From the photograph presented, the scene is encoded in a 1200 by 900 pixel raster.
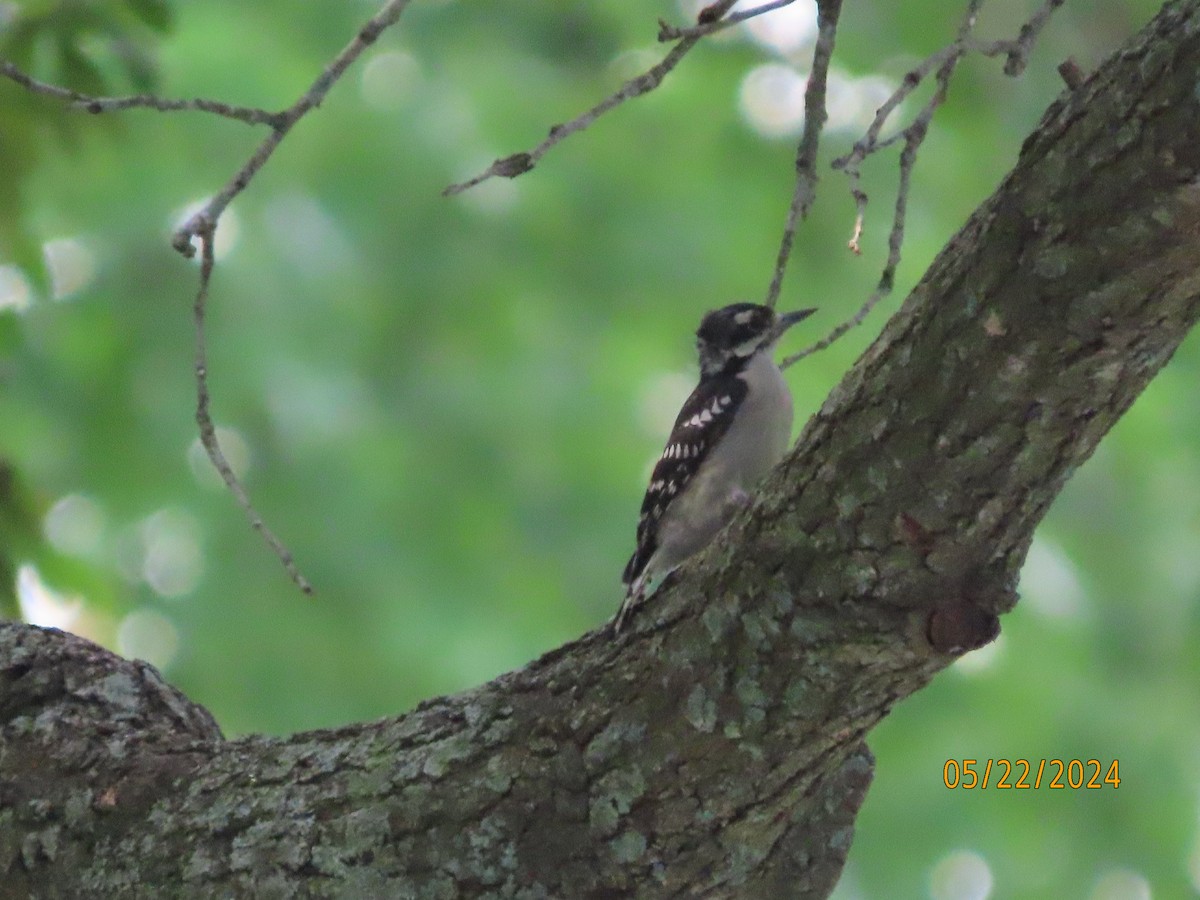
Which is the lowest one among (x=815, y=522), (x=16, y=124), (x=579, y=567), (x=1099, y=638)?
(x=815, y=522)

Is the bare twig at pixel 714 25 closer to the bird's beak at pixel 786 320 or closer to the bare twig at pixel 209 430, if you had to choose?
the bare twig at pixel 209 430

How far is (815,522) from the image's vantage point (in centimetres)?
326

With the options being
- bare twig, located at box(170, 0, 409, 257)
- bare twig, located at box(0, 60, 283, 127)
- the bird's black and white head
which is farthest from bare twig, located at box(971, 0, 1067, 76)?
the bird's black and white head

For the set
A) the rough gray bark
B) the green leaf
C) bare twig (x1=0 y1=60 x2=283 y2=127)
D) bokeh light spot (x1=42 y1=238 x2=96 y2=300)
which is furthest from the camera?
bokeh light spot (x1=42 y1=238 x2=96 y2=300)

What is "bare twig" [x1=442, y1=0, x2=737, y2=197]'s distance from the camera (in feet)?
11.7

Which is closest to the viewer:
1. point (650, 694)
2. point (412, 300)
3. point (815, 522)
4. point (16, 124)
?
point (815, 522)

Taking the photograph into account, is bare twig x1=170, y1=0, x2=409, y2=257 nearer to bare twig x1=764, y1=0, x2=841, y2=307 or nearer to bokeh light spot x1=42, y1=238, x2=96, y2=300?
bare twig x1=764, y1=0, x2=841, y2=307

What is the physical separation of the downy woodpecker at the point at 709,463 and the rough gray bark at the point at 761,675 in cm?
181

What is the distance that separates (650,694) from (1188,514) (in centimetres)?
687

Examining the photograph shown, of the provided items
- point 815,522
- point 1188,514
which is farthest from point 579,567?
point 815,522

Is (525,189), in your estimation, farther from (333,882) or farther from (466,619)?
(333,882)

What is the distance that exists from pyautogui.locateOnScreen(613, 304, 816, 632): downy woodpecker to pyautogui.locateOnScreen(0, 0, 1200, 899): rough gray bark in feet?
5.94

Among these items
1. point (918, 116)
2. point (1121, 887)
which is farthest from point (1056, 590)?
point (918, 116)

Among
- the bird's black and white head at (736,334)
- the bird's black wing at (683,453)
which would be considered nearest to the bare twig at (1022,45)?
the bird's black wing at (683,453)
